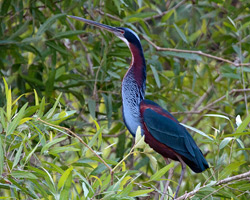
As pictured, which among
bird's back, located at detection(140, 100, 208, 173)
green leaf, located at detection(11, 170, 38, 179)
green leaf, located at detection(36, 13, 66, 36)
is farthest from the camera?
green leaf, located at detection(36, 13, 66, 36)

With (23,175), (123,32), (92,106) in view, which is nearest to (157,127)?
(92,106)

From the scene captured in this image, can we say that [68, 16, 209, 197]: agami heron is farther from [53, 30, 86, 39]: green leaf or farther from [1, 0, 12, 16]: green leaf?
[1, 0, 12, 16]: green leaf

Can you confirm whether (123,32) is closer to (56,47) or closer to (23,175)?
(56,47)

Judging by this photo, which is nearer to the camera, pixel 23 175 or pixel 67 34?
pixel 23 175

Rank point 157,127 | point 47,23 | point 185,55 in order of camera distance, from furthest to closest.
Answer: point 185,55 → point 47,23 → point 157,127

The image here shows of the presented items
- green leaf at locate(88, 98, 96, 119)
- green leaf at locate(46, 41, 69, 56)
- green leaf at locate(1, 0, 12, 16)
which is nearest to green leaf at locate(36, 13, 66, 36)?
green leaf at locate(46, 41, 69, 56)

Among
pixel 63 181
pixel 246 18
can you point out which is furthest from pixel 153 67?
pixel 63 181

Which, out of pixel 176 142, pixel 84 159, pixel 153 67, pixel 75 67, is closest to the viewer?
pixel 84 159

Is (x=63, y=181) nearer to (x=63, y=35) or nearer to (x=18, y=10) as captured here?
(x=63, y=35)

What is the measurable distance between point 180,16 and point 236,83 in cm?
157

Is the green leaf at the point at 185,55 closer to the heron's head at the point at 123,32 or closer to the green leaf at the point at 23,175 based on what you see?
the heron's head at the point at 123,32

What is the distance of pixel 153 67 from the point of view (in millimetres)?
3672

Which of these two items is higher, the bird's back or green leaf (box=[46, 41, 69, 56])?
green leaf (box=[46, 41, 69, 56])

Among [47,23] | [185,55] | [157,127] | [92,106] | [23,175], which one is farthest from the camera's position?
[185,55]
